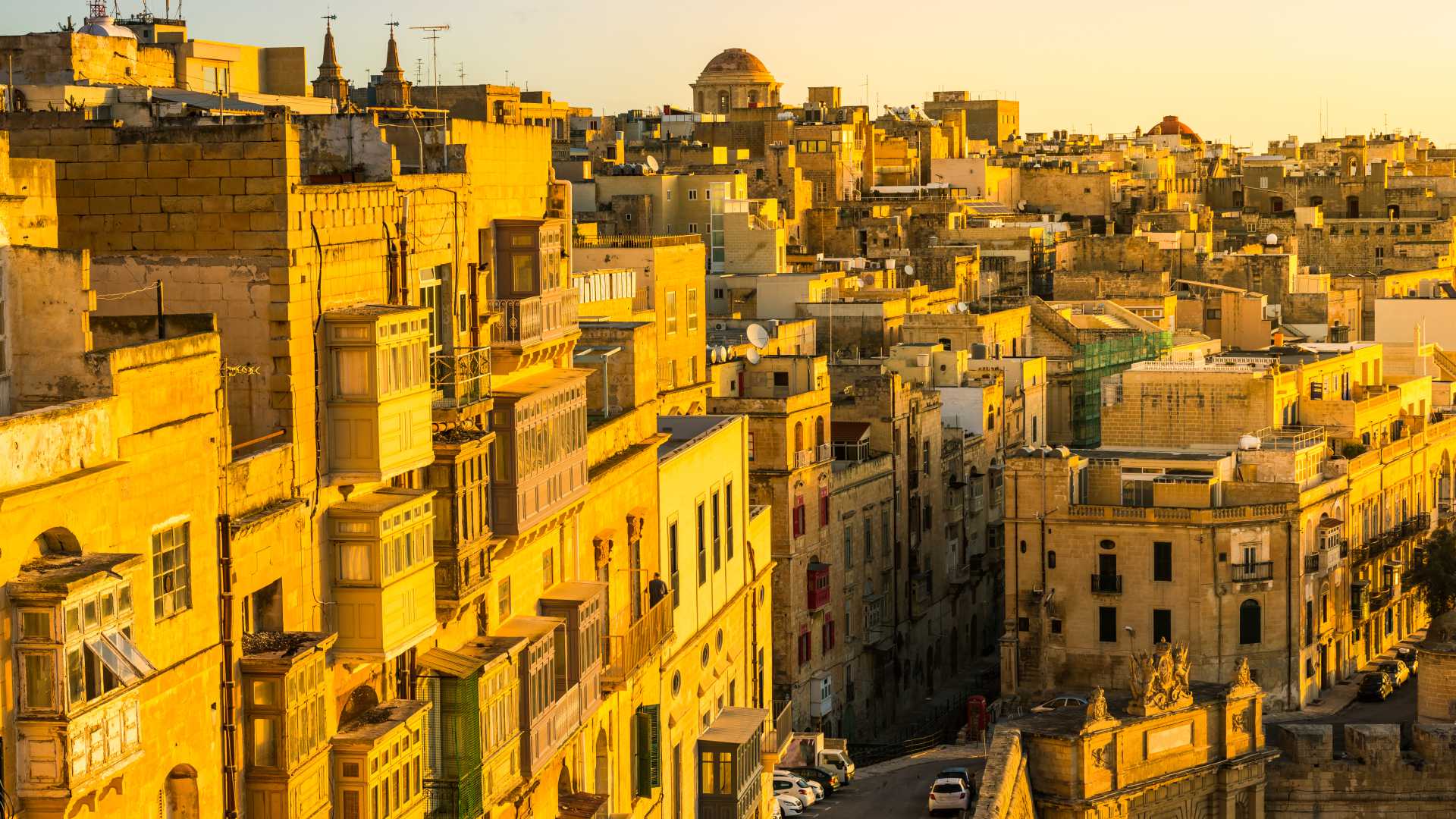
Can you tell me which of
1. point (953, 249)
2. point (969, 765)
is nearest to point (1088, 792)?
point (969, 765)

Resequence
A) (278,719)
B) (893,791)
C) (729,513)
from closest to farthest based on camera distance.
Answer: (278,719) < (729,513) < (893,791)

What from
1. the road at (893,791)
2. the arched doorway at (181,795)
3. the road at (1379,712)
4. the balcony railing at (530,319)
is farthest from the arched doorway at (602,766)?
the road at (1379,712)

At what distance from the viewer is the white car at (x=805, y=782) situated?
44562 millimetres

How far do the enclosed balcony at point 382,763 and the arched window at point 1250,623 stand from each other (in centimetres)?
3382

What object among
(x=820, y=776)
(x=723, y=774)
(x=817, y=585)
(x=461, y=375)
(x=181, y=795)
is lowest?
(x=820, y=776)

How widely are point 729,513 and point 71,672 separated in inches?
784

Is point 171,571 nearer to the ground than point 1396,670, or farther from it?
farther from it

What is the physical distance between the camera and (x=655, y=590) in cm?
2952

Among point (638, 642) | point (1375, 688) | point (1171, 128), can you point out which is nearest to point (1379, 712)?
point (1375, 688)

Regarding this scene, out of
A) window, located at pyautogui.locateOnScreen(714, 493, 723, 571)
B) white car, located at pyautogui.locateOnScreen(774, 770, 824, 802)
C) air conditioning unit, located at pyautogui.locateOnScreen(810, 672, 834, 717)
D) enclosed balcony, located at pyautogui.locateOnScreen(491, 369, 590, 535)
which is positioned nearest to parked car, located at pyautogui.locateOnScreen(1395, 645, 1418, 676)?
air conditioning unit, located at pyautogui.locateOnScreen(810, 672, 834, 717)

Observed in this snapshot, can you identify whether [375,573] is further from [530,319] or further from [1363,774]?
[1363,774]

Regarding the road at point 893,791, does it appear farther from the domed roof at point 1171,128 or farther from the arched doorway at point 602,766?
the domed roof at point 1171,128

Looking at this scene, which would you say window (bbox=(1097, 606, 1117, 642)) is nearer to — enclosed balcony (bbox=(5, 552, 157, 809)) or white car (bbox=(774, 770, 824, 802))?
white car (bbox=(774, 770, 824, 802))

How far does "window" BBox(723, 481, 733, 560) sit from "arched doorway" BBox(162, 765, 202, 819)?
17429mm
